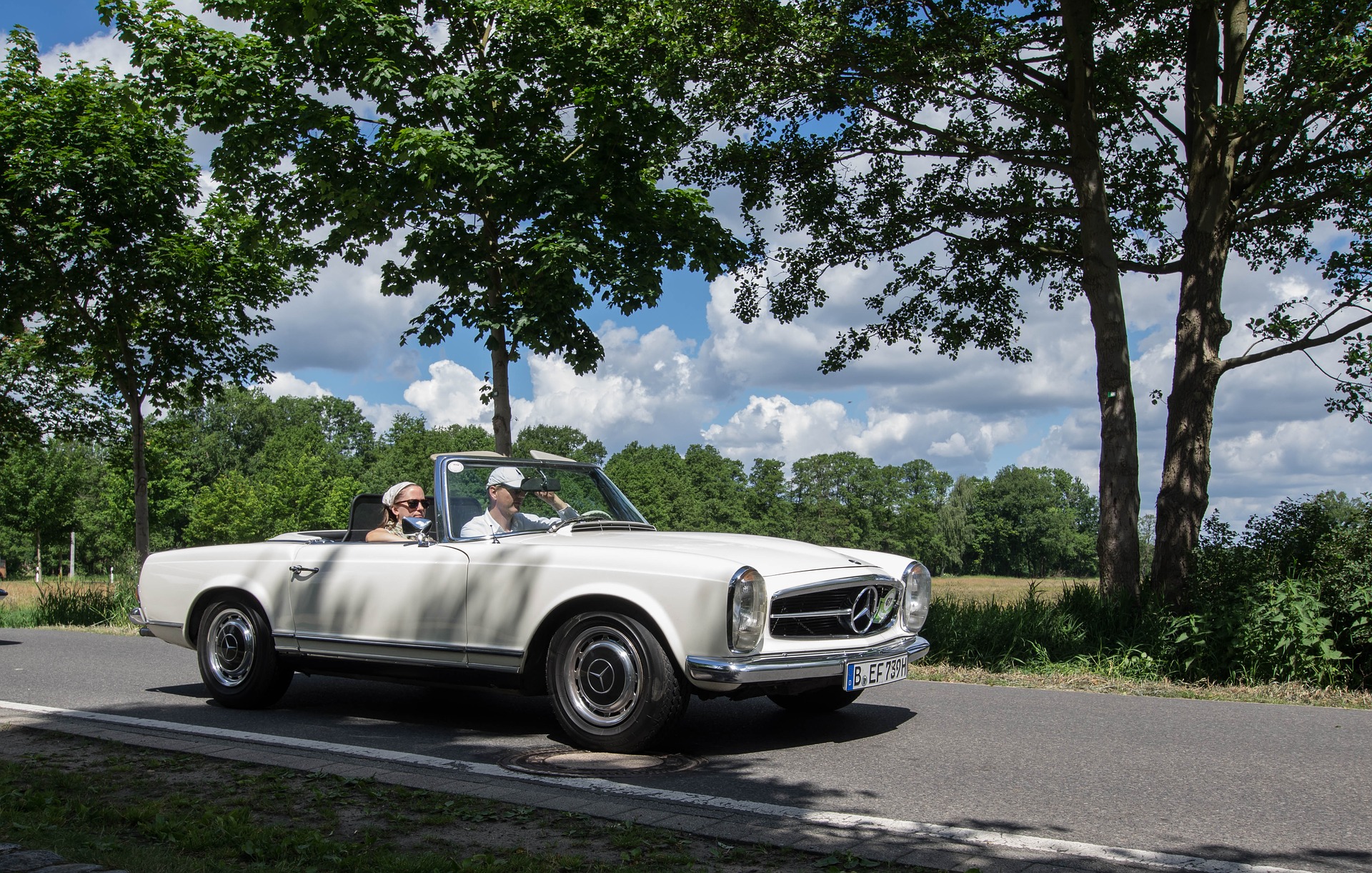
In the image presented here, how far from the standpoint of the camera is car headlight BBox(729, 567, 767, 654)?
5.27m

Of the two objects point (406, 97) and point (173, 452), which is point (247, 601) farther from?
point (173, 452)

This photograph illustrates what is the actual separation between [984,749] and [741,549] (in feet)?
5.50

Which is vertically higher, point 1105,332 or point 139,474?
point 1105,332

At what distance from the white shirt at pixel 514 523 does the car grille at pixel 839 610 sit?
75.2 inches

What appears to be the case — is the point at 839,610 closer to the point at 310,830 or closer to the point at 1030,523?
the point at 310,830

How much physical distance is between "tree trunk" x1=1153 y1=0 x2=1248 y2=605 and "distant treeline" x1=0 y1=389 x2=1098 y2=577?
50.1 metres

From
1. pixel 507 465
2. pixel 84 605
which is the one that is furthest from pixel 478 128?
pixel 84 605

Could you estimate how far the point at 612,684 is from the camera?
5602mm

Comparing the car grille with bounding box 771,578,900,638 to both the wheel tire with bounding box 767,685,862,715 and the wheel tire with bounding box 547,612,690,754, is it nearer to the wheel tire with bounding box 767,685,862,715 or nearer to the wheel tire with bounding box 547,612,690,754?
the wheel tire with bounding box 547,612,690,754

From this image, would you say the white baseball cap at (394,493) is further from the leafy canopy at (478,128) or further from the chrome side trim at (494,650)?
the leafy canopy at (478,128)

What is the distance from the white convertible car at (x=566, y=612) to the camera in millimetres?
5410

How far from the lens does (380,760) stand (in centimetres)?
547

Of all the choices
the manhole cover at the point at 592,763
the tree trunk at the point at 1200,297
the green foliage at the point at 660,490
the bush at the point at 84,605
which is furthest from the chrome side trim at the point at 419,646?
the green foliage at the point at 660,490

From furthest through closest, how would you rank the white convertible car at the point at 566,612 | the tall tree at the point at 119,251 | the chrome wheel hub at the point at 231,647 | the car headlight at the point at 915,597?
1. the tall tree at the point at 119,251
2. the chrome wheel hub at the point at 231,647
3. the car headlight at the point at 915,597
4. the white convertible car at the point at 566,612
